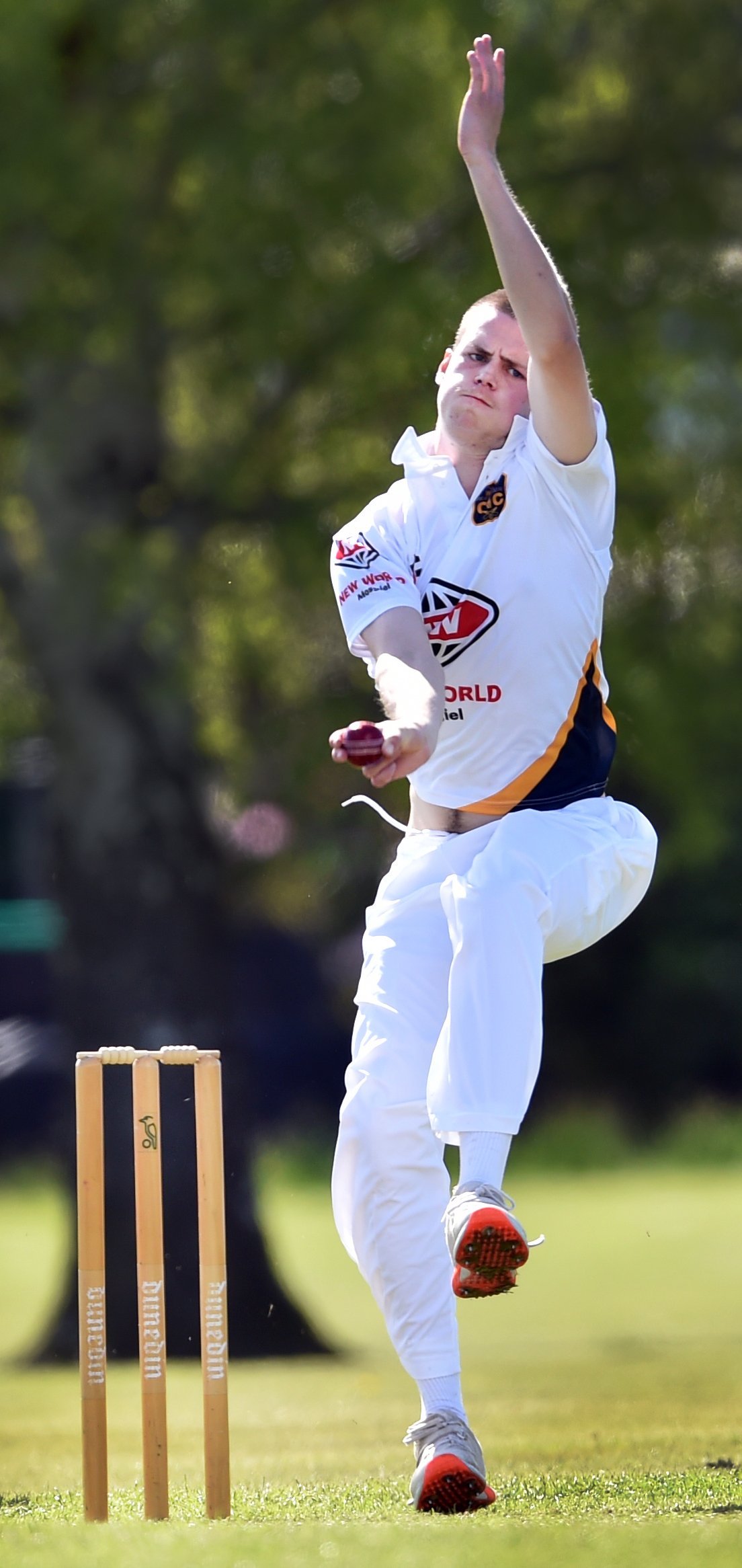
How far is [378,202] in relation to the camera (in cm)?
883

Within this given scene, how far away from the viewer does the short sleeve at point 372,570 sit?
156 inches

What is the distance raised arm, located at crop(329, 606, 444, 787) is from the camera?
3.47 m

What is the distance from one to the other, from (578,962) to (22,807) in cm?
494

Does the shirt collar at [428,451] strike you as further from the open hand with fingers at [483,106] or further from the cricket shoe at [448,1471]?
the cricket shoe at [448,1471]

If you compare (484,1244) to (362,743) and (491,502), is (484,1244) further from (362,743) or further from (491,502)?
(491,502)

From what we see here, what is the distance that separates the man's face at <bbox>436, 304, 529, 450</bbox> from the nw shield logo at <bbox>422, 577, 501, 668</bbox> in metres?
0.33

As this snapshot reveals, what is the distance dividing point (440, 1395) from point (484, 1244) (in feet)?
2.26

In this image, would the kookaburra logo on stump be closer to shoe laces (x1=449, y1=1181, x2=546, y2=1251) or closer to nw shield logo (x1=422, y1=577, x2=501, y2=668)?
nw shield logo (x1=422, y1=577, x2=501, y2=668)

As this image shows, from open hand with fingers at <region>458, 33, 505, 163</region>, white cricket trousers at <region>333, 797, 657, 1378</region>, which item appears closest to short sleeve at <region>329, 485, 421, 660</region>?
white cricket trousers at <region>333, 797, 657, 1378</region>

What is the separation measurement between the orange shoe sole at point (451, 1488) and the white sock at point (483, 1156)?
55 centimetres

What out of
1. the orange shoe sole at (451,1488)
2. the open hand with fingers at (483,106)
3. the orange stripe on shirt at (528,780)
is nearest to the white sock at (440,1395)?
the orange shoe sole at (451,1488)

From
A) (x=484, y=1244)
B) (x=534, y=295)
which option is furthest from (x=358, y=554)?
(x=484, y=1244)

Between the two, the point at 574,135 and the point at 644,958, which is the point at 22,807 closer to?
the point at 644,958

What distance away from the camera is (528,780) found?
159 inches
